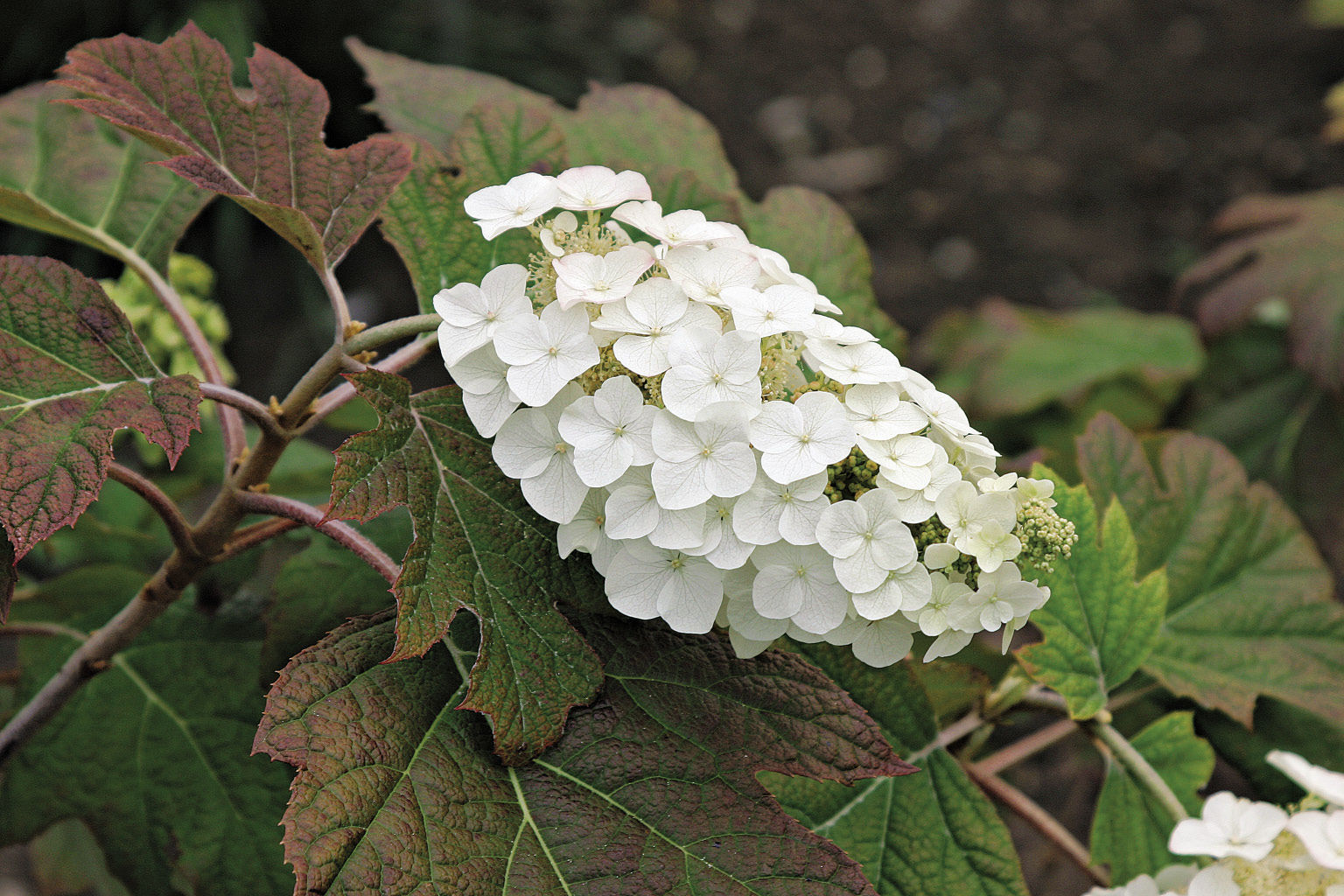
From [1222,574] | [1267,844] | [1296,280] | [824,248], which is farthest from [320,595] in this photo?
[1296,280]

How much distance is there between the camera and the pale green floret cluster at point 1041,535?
82cm

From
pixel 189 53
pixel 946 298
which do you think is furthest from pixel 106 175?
pixel 946 298

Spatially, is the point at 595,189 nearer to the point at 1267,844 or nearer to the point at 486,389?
the point at 486,389

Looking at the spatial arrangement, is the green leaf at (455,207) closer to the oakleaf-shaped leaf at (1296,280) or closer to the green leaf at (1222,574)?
the green leaf at (1222,574)

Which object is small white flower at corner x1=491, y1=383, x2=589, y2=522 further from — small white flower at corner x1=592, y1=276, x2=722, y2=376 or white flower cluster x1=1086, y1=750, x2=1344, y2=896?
white flower cluster x1=1086, y1=750, x2=1344, y2=896

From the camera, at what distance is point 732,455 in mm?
795

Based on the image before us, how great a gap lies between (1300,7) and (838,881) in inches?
201

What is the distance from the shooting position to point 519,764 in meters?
0.87

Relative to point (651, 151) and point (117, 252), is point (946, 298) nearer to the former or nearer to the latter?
point (651, 151)

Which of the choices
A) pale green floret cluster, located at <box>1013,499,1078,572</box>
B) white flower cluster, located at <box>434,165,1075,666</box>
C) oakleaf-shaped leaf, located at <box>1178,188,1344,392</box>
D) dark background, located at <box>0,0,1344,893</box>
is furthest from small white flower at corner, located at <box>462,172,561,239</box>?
dark background, located at <box>0,0,1344,893</box>

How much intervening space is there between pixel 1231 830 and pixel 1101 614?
267 mm

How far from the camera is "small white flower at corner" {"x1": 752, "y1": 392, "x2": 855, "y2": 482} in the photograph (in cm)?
78

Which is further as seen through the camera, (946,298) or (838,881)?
(946,298)

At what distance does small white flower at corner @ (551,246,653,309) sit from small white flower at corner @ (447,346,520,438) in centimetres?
9
